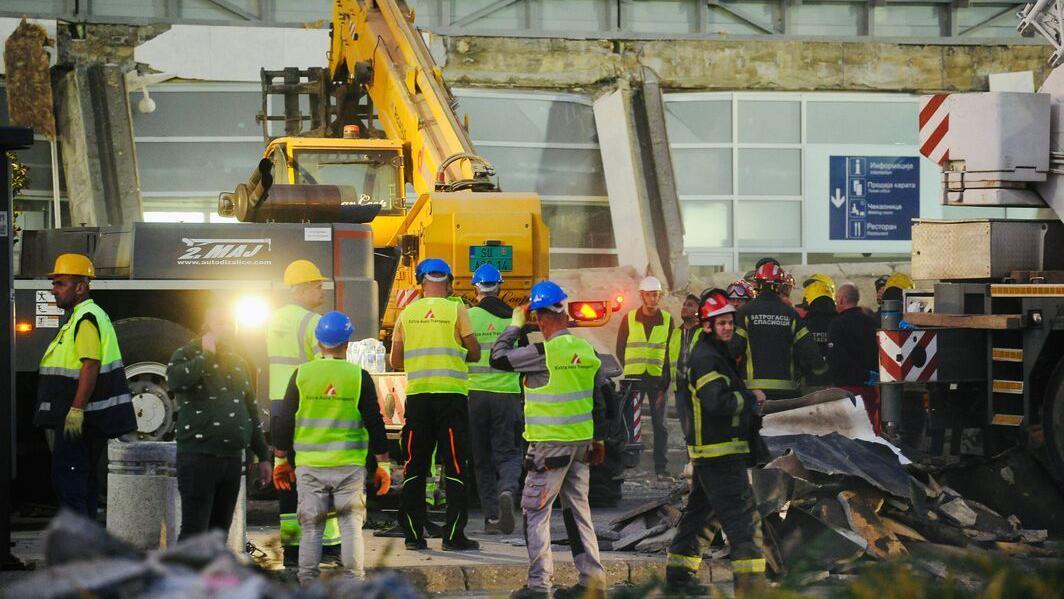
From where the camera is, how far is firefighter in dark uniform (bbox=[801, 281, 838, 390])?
15.1 metres

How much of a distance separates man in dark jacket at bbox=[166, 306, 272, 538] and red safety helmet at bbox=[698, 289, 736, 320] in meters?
2.56

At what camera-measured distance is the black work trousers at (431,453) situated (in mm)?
10477

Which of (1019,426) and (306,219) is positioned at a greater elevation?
(306,219)

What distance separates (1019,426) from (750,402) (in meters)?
3.75

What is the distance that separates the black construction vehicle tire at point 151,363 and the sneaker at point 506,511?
2.48 m

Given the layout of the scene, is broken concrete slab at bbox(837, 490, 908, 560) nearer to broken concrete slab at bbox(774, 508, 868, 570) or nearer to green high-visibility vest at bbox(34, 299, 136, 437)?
broken concrete slab at bbox(774, 508, 868, 570)

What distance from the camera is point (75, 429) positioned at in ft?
30.8

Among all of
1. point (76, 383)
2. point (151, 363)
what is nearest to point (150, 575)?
point (76, 383)

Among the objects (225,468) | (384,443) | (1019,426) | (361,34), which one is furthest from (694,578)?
(361,34)

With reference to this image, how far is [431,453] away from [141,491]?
213 cm

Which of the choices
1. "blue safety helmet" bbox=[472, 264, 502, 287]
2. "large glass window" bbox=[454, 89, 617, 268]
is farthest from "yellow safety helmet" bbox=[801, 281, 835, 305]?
"large glass window" bbox=[454, 89, 617, 268]

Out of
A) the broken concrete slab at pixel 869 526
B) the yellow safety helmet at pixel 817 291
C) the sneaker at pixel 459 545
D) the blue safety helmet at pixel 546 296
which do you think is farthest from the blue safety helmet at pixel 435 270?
the yellow safety helmet at pixel 817 291

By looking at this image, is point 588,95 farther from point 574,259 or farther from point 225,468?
point 225,468

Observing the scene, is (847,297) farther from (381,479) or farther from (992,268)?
(381,479)
